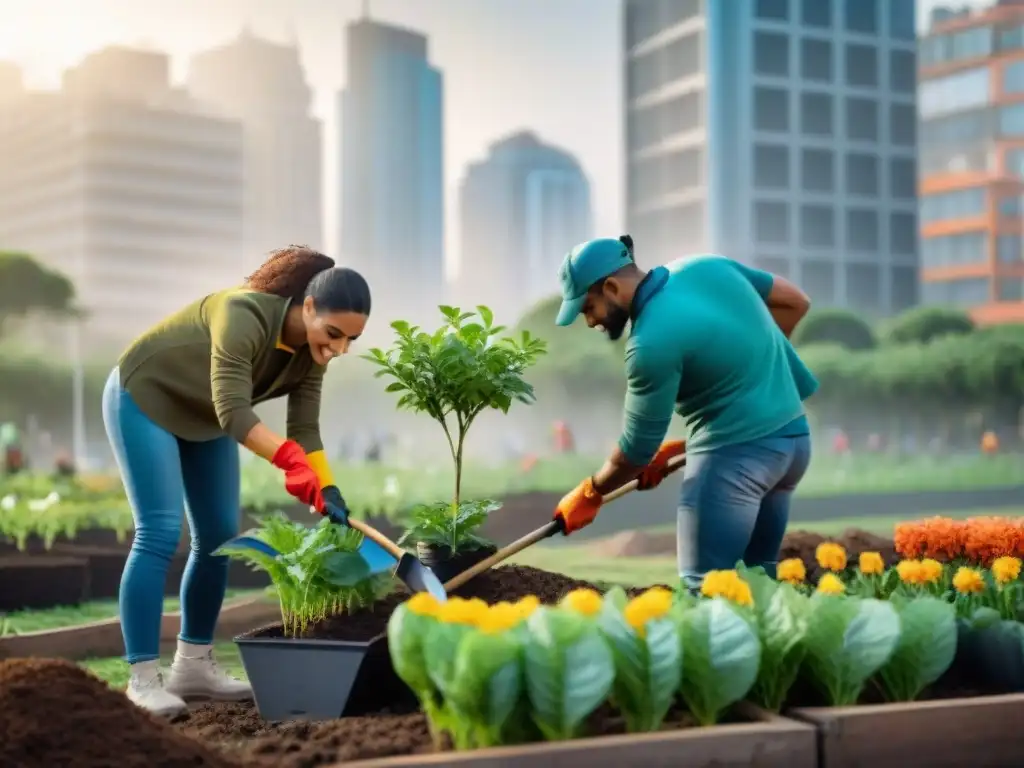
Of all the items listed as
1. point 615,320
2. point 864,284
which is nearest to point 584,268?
point 615,320

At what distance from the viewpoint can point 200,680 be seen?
116 inches

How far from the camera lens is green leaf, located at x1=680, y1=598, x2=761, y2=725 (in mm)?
1877

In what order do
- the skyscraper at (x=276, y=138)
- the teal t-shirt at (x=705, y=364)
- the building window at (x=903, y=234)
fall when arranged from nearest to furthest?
the teal t-shirt at (x=705, y=364)
the skyscraper at (x=276, y=138)
the building window at (x=903, y=234)

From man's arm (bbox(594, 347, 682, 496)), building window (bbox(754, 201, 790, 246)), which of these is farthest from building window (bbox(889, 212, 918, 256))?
man's arm (bbox(594, 347, 682, 496))

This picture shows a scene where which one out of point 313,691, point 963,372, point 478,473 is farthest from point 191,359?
point 963,372

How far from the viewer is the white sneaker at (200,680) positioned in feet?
9.66

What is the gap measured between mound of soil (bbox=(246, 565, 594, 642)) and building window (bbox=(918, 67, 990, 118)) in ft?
108

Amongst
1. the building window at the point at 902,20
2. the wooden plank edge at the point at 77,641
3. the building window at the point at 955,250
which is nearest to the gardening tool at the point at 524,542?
the wooden plank edge at the point at 77,641

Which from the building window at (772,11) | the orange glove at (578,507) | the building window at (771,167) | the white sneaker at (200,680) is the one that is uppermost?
the building window at (772,11)

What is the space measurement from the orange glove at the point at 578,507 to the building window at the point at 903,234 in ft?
78.8

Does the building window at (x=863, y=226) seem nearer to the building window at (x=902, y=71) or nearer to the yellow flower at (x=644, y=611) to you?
the building window at (x=902, y=71)

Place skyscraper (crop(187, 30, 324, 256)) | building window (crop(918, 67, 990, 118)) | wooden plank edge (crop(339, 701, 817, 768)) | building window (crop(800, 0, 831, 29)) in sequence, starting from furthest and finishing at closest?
1. building window (crop(918, 67, 990, 118))
2. building window (crop(800, 0, 831, 29))
3. skyscraper (crop(187, 30, 324, 256))
4. wooden plank edge (crop(339, 701, 817, 768))

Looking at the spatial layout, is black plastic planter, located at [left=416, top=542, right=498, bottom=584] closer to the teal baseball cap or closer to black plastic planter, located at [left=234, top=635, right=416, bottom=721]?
black plastic planter, located at [left=234, top=635, right=416, bottom=721]

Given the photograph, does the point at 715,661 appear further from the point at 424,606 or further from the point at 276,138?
the point at 276,138
